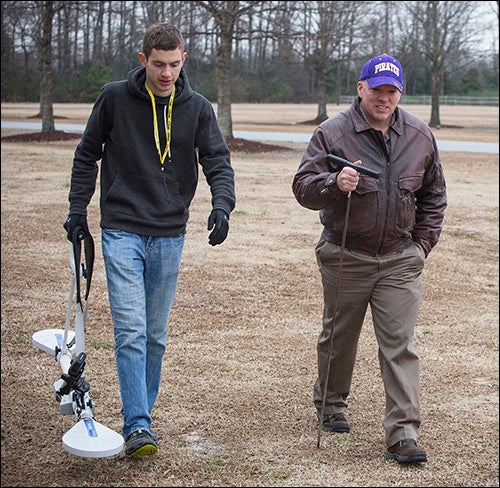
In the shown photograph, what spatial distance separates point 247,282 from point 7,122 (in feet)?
98.7

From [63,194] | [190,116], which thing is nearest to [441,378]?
[190,116]

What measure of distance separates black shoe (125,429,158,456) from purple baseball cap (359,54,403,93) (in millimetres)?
2002

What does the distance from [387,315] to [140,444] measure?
1.37m

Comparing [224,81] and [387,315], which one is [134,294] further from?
[224,81]

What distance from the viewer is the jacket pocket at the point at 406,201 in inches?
178

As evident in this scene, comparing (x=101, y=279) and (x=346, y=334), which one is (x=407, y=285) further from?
(x=101, y=279)

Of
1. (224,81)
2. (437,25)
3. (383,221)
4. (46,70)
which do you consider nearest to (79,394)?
(383,221)

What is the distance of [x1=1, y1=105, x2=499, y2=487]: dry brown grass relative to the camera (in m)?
4.36

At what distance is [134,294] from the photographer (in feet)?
14.1

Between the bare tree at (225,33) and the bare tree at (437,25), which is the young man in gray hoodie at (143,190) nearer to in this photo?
the bare tree at (225,33)

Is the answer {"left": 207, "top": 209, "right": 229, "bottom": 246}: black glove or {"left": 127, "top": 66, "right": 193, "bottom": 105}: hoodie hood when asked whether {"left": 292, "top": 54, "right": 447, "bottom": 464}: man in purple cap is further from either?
{"left": 127, "top": 66, "right": 193, "bottom": 105}: hoodie hood

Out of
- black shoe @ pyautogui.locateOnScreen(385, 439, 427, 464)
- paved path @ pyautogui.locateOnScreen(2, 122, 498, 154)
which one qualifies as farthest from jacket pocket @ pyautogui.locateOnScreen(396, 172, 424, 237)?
paved path @ pyautogui.locateOnScreen(2, 122, 498, 154)

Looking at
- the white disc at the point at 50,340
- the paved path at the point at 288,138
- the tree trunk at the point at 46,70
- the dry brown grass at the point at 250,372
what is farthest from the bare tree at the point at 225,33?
the white disc at the point at 50,340

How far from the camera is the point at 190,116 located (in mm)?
4449
